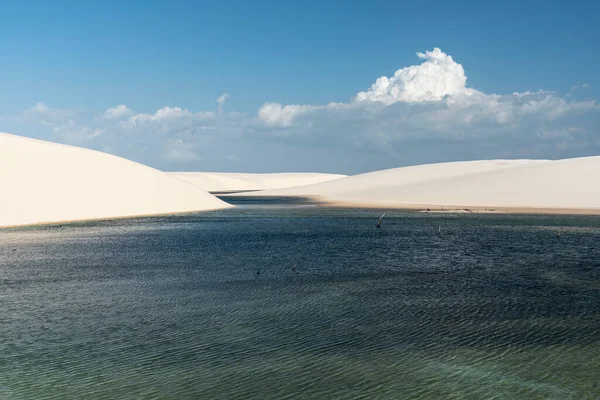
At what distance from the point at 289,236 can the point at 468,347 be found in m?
24.0

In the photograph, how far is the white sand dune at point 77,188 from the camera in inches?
1956

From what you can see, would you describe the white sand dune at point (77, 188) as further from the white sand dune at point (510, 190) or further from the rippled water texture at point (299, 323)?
the white sand dune at point (510, 190)

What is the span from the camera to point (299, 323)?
48.0 feet

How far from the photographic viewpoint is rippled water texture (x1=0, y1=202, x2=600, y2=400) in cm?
1065

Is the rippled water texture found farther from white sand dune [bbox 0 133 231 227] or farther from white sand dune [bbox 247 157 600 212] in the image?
white sand dune [bbox 247 157 600 212]

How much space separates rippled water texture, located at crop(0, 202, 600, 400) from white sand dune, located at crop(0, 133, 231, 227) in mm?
21531

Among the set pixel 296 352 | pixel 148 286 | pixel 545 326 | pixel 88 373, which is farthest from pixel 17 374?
pixel 545 326

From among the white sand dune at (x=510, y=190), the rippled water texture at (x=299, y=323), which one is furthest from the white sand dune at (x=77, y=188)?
the white sand dune at (x=510, y=190)

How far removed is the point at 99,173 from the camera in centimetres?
6219

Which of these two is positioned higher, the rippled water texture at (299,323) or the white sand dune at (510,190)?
the white sand dune at (510,190)

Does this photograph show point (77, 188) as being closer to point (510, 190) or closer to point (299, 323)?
point (299, 323)

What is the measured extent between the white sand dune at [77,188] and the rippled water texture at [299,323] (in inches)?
848

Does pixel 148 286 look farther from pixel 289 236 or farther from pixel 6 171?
pixel 6 171

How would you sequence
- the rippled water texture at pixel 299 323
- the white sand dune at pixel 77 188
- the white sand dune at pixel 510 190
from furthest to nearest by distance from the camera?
1. the white sand dune at pixel 510 190
2. the white sand dune at pixel 77 188
3. the rippled water texture at pixel 299 323
